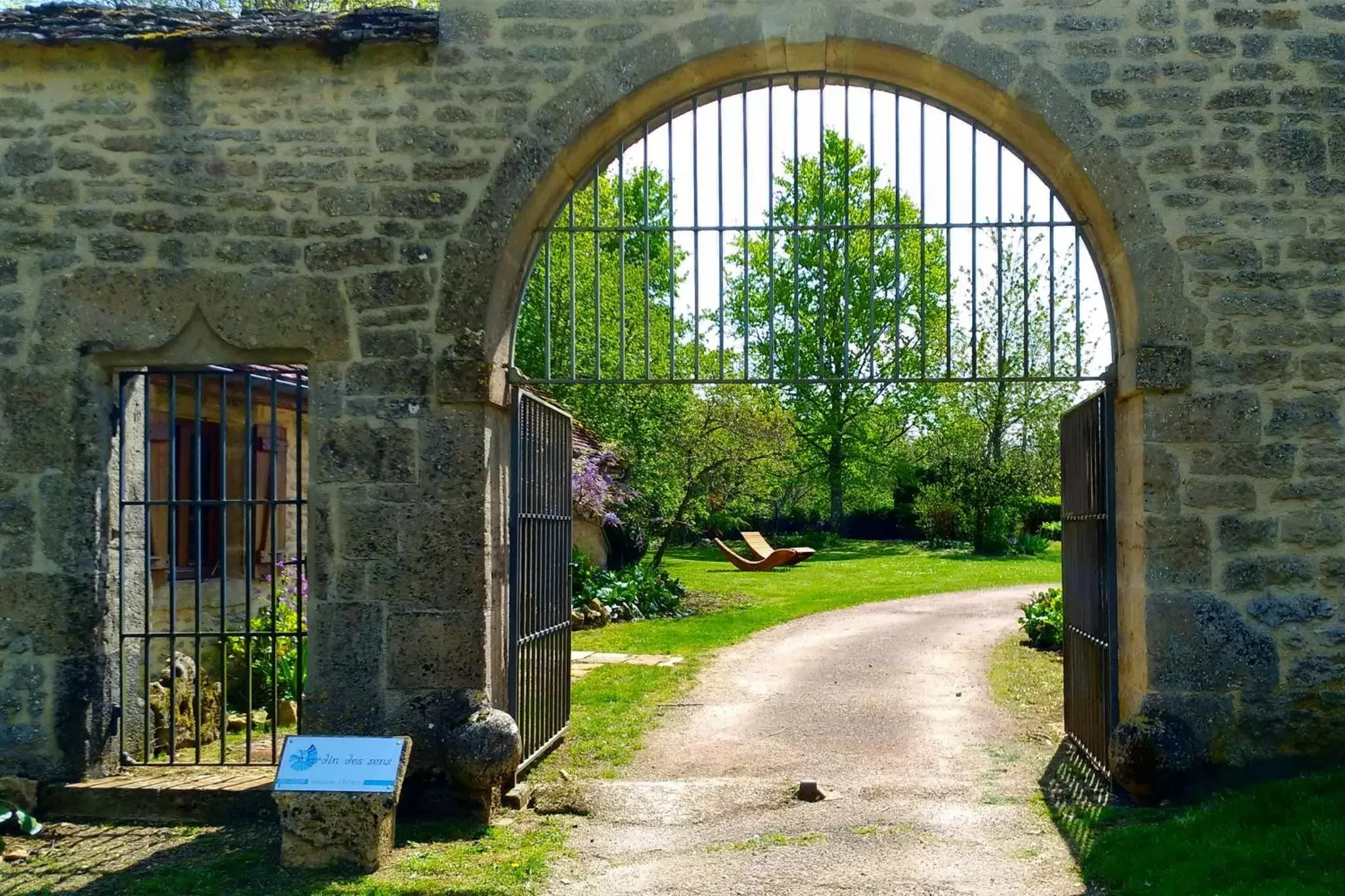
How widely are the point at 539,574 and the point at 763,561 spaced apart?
16.3m

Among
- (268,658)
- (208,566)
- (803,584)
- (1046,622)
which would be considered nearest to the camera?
(268,658)

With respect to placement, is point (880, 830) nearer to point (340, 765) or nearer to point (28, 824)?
point (340, 765)

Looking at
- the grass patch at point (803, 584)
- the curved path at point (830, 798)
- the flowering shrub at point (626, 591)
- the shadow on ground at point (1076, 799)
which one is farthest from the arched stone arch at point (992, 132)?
the flowering shrub at point (626, 591)

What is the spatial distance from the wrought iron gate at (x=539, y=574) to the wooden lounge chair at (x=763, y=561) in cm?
1512

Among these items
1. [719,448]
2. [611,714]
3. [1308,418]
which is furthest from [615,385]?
[1308,418]

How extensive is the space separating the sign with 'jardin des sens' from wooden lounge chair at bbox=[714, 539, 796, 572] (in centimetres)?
1777

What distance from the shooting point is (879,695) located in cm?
996

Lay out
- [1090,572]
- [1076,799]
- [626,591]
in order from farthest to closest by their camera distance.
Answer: [626,591], [1090,572], [1076,799]

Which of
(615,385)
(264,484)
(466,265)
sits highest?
(615,385)

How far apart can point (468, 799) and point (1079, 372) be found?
386 cm

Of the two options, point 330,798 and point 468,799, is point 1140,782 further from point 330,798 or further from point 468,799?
point 330,798

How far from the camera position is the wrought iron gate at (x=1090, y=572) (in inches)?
257

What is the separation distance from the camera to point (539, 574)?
7273mm

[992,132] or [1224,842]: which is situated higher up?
[992,132]
